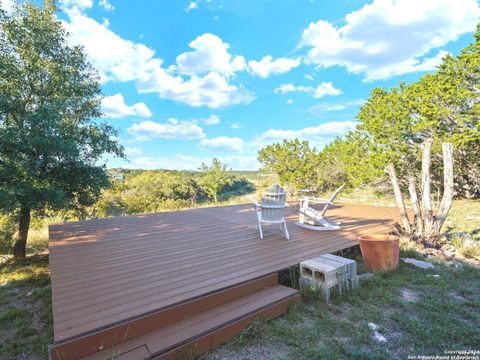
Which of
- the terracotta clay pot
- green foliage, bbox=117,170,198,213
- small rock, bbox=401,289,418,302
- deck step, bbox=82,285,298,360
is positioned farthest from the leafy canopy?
green foliage, bbox=117,170,198,213

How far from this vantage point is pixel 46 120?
165 inches

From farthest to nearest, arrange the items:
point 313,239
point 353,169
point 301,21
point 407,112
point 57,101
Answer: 1. point 301,21
2. point 353,169
3. point 407,112
4. point 57,101
5. point 313,239

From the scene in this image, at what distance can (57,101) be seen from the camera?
4.65 m

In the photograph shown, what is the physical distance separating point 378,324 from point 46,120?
213 inches

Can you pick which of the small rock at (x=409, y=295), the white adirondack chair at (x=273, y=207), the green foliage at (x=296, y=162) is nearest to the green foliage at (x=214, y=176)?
the green foliage at (x=296, y=162)

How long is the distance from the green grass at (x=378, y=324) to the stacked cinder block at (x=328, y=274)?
12 centimetres

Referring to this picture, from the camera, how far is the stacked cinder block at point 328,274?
279 cm

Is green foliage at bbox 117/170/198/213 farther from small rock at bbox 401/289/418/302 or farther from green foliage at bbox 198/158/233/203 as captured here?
small rock at bbox 401/289/418/302

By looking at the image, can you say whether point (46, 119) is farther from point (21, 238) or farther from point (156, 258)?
point (156, 258)

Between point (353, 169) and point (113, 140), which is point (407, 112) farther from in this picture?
point (113, 140)

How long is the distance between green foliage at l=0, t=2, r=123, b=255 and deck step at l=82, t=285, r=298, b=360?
3.25m

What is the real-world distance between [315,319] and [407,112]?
454cm

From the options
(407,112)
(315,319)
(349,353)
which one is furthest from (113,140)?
(407,112)

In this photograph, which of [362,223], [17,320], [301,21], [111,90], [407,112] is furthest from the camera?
[301,21]
